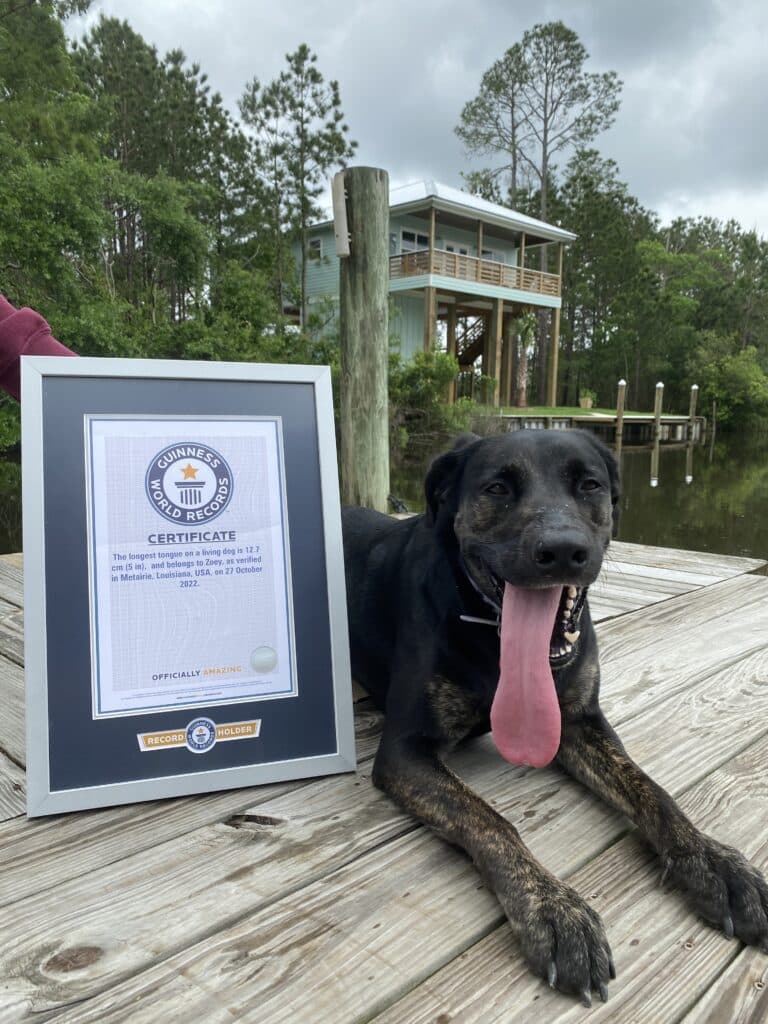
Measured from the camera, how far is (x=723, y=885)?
1.54 m

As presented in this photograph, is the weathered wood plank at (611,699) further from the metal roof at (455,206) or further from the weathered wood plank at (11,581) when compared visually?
the metal roof at (455,206)

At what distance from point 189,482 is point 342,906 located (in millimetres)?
1151

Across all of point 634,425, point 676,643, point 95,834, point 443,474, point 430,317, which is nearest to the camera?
point 95,834

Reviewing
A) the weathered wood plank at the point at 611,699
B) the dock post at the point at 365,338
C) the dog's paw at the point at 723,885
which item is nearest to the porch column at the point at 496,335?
the dock post at the point at 365,338

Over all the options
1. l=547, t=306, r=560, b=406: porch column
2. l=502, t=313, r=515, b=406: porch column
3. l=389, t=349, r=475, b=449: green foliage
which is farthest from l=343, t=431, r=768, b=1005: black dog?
l=547, t=306, r=560, b=406: porch column

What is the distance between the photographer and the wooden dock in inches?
50.6

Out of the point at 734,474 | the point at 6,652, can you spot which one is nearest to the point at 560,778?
the point at 6,652

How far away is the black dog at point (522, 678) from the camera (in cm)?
150

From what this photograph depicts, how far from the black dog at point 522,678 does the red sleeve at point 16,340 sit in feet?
4.82

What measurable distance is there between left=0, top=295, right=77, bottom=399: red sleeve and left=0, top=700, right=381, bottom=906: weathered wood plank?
1.41m

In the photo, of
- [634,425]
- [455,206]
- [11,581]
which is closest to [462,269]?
[455,206]

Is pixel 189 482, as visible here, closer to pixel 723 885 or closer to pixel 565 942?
pixel 565 942

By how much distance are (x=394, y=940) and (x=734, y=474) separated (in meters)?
23.9

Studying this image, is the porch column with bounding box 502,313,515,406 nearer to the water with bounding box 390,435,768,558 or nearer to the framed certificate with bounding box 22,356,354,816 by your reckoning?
the water with bounding box 390,435,768,558
